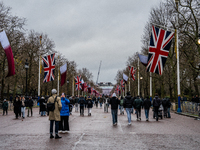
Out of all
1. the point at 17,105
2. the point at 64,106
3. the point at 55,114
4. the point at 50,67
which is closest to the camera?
the point at 55,114

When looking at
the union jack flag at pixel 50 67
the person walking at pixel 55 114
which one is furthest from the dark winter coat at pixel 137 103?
the union jack flag at pixel 50 67

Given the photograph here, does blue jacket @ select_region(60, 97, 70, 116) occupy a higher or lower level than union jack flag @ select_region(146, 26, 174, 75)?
lower

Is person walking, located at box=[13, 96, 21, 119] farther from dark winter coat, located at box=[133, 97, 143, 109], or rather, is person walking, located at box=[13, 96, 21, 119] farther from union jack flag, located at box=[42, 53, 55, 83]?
union jack flag, located at box=[42, 53, 55, 83]

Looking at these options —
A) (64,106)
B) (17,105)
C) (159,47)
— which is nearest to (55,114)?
(64,106)

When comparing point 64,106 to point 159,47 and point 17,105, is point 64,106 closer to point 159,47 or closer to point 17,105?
point 17,105

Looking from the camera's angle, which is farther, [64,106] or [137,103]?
[137,103]

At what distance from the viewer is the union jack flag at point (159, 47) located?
2145cm

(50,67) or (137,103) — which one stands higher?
(50,67)

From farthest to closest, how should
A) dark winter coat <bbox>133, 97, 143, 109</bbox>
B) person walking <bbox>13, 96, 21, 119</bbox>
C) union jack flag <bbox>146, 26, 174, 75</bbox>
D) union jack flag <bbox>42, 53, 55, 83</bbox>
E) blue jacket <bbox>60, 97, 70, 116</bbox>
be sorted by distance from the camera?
union jack flag <bbox>42, 53, 55, 83</bbox>, union jack flag <bbox>146, 26, 174, 75</bbox>, person walking <bbox>13, 96, 21, 119</bbox>, dark winter coat <bbox>133, 97, 143, 109</bbox>, blue jacket <bbox>60, 97, 70, 116</bbox>

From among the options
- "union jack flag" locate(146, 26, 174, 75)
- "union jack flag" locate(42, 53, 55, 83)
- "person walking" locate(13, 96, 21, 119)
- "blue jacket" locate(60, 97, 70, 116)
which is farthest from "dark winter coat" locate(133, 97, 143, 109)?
"union jack flag" locate(42, 53, 55, 83)

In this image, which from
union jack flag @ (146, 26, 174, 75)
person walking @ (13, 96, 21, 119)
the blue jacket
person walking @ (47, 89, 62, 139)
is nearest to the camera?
person walking @ (47, 89, 62, 139)

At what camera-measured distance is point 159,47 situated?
2158 centimetres

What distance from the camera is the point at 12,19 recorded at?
25.9 m

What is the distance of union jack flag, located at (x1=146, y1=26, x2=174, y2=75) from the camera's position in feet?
70.4
